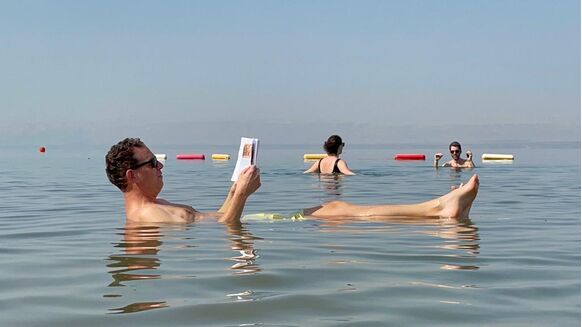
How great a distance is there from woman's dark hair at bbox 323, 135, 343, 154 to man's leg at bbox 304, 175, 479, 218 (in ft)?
29.8

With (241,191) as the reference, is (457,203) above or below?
below

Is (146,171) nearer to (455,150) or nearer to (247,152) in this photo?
(247,152)

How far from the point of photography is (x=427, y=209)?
8.14 meters

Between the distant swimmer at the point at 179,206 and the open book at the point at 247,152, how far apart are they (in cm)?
6

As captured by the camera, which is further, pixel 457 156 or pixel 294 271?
pixel 457 156

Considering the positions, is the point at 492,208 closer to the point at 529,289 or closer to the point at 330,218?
the point at 330,218

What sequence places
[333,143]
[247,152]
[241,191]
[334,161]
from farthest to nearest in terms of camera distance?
1. [334,161]
2. [333,143]
3. [241,191]
4. [247,152]

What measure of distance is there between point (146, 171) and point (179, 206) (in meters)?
0.77

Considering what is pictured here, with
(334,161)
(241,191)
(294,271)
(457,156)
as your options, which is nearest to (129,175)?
(241,191)

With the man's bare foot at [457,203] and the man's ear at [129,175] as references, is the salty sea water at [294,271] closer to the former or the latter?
the man's bare foot at [457,203]

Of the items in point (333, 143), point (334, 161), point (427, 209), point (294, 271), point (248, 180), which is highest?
point (333, 143)

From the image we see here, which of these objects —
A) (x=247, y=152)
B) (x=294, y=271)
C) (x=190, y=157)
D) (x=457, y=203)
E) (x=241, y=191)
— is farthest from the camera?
(x=190, y=157)

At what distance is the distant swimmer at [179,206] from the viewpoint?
7512 mm

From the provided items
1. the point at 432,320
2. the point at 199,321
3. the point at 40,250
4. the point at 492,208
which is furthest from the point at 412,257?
the point at 492,208
